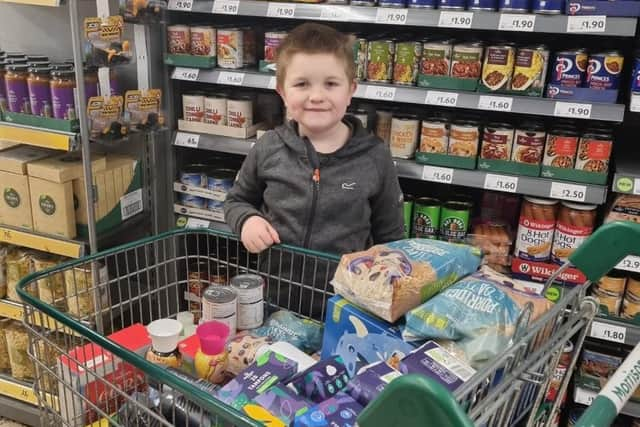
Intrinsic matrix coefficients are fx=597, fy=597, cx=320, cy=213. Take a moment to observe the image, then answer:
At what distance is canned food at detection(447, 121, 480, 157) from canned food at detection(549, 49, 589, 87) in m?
0.32

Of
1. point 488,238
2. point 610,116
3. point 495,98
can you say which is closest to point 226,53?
point 495,98

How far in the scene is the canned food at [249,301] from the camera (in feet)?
4.01

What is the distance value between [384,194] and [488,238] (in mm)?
830

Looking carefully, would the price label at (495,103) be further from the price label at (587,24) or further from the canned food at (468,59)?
the price label at (587,24)

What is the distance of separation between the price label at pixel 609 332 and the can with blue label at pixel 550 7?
3.61 ft

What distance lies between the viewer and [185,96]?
2.60 m

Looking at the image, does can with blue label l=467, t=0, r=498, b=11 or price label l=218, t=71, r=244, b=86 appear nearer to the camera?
can with blue label l=467, t=0, r=498, b=11

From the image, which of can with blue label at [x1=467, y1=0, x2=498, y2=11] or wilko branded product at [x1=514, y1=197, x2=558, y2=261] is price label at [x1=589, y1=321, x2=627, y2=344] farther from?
can with blue label at [x1=467, y1=0, x2=498, y2=11]

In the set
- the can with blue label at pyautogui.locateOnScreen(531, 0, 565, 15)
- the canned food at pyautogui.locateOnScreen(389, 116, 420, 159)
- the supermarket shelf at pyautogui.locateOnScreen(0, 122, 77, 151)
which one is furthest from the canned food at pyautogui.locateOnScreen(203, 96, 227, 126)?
the can with blue label at pyautogui.locateOnScreen(531, 0, 565, 15)

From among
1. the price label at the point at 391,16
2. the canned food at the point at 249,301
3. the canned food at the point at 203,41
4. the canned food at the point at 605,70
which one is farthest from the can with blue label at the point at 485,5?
the canned food at the point at 249,301

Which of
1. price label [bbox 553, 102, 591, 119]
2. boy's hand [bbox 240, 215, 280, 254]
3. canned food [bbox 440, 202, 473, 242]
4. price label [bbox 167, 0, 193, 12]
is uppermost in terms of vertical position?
price label [bbox 167, 0, 193, 12]

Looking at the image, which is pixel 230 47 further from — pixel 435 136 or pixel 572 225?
pixel 572 225

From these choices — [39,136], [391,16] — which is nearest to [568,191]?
[391,16]

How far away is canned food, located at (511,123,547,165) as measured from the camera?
6.98 ft
